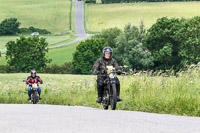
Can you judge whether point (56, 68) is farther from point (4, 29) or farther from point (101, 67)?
point (101, 67)

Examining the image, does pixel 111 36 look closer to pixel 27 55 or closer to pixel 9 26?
pixel 27 55

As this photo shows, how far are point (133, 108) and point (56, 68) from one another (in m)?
80.7

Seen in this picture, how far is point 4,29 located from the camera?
Answer: 133875 mm

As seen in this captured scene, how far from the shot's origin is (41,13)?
489 ft

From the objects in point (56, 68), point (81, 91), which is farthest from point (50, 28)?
point (81, 91)

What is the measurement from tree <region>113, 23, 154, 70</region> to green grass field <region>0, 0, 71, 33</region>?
154ft

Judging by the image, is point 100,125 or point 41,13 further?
point 41,13

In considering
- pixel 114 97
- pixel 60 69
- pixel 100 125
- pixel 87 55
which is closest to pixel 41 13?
pixel 87 55

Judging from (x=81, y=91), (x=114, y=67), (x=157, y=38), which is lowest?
(x=157, y=38)

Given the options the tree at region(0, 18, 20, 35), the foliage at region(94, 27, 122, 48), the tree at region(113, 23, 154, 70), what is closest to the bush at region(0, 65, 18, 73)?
the tree at region(113, 23, 154, 70)

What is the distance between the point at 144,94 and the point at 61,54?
94.7 metres

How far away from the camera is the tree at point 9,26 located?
438 ft

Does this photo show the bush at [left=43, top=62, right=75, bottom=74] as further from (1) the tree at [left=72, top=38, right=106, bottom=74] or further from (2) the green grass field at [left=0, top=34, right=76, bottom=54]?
(2) the green grass field at [left=0, top=34, right=76, bottom=54]

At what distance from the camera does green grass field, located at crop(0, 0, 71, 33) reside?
139m
